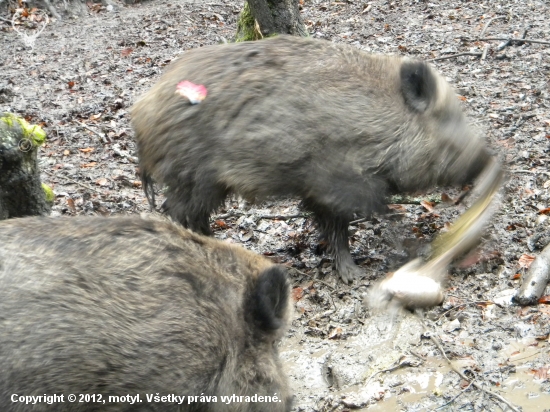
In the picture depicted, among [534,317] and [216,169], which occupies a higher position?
[216,169]

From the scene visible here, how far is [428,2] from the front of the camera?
11.9m

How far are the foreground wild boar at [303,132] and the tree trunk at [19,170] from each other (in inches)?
30.2

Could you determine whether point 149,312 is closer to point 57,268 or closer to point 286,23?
point 57,268

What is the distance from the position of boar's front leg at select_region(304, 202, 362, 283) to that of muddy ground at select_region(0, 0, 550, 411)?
0.09 m

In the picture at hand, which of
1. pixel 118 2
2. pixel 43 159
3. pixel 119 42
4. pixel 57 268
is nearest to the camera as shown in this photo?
pixel 57 268

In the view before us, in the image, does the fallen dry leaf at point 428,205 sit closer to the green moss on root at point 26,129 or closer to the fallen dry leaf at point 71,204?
the fallen dry leaf at point 71,204

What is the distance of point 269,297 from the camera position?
10.7 feet

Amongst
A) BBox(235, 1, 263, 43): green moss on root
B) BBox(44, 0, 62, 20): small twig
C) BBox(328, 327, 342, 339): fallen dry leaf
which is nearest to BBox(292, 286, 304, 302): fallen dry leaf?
BBox(328, 327, 342, 339): fallen dry leaf

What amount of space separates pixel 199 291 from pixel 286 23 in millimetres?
5215

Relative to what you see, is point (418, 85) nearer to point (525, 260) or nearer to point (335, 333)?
point (525, 260)

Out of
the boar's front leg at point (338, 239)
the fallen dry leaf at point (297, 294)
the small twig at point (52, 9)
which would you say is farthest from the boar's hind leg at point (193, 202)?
the small twig at point (52, 9)

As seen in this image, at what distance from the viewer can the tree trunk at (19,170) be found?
15.5 ft

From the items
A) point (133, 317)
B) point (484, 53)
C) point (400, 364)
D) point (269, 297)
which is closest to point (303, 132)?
point (400, 364)

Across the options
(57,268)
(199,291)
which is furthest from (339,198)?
(57,268)
